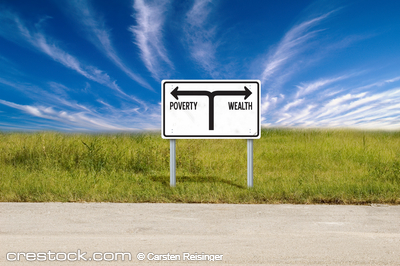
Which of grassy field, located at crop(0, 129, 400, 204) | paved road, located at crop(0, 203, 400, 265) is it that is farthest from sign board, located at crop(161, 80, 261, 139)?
paved road, located at crop(0, 203, 400, 265)

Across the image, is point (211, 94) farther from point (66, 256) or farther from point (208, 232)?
point (66, 256)

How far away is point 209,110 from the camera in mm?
6297

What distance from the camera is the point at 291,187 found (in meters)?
5.75

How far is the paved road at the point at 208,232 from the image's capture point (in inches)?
116

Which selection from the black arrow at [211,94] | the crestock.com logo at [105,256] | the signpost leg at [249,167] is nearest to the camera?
the crestock.com logo at [105,256]

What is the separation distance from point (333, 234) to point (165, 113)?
3.95 meters

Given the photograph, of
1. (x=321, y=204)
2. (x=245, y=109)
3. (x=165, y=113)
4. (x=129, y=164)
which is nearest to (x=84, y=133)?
(x=129, y=164)

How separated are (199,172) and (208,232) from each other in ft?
15.0

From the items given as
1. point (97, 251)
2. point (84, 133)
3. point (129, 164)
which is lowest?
point (97, 251)

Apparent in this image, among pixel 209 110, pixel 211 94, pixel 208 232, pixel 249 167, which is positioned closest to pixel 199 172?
pixel 249 167

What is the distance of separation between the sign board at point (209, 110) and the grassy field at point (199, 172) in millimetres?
1144

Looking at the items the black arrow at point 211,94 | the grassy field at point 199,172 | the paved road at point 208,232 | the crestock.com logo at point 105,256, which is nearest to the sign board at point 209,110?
the black arrow at point 211,94

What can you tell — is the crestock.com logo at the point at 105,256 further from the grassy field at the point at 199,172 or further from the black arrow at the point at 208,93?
the black arrow at the point at 208,93

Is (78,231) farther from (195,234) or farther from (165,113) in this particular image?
(165,113)
